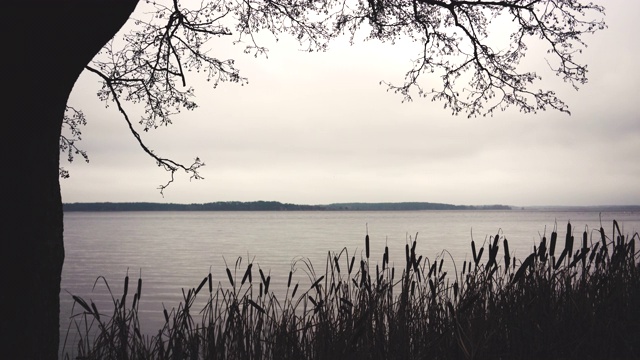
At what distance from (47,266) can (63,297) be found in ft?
49.6

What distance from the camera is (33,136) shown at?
423 cm

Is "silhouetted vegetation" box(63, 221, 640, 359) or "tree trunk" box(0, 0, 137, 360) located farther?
"silhouetted vegetation" box(63, 221, 640, 359)

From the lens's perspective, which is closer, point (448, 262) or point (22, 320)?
point (22, 320)

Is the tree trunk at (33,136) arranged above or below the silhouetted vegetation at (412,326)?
above

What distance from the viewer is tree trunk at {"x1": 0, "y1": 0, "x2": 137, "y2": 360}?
13.4ft

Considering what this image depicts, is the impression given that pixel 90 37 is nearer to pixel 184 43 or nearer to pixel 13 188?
pixel 13 188

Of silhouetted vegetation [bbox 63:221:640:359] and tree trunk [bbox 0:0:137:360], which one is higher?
tree trunk [bbox 0:0:137:360]

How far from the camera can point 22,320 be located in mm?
4172

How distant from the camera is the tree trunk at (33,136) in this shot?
4.10m

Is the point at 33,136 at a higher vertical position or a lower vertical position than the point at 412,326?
higher

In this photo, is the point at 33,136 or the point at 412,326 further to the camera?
the point at 412,326

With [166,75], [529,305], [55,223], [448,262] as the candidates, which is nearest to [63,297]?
[166,75]

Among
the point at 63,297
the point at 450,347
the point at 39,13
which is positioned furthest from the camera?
the point at 63,297

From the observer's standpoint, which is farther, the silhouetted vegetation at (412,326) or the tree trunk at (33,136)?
the silhouetted vegetation at (412,326)
